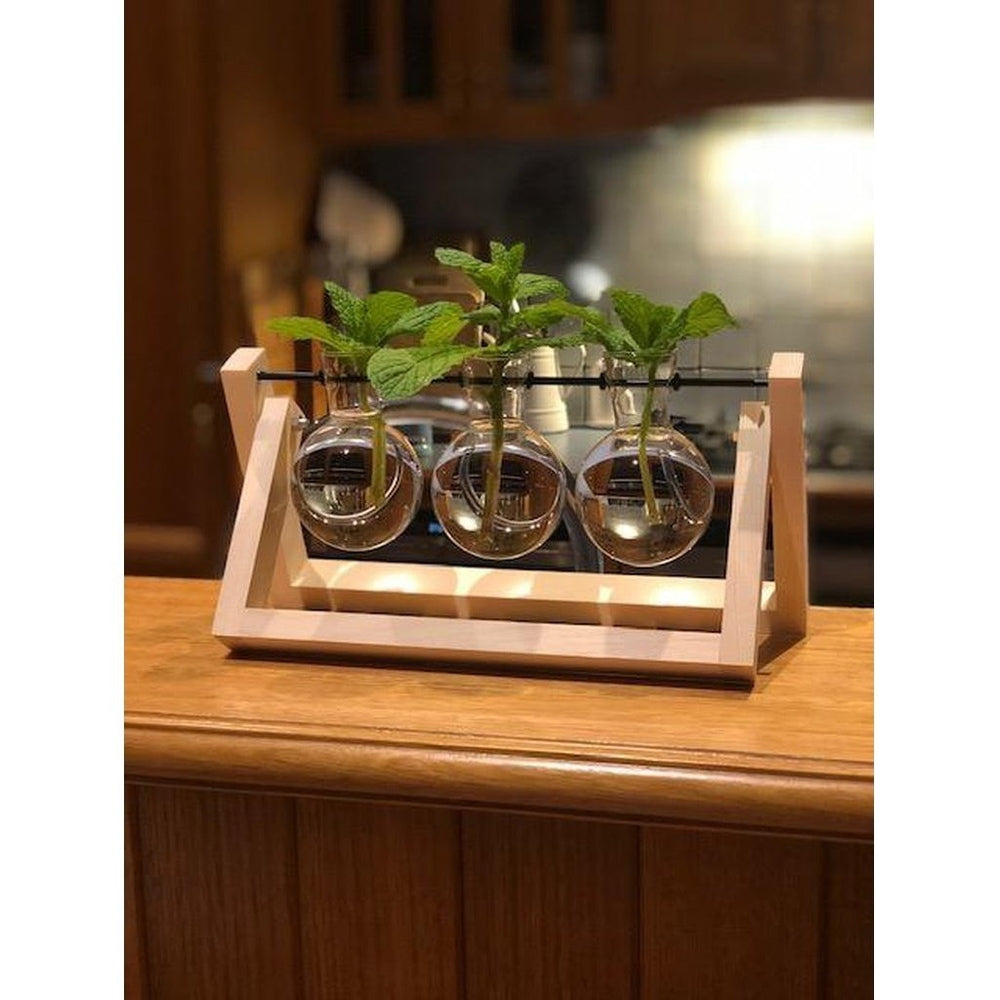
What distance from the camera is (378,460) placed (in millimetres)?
1212

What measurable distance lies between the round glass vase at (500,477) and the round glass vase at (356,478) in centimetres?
4

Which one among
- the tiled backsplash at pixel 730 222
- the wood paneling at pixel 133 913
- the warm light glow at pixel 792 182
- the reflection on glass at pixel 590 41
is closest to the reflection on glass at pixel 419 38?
the tiled backsplash at pixel 730 222

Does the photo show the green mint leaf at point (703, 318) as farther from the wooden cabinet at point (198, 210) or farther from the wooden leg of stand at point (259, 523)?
the wooden cabinet at point (198, 210)

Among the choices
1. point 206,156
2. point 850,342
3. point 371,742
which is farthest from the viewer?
point 206,156

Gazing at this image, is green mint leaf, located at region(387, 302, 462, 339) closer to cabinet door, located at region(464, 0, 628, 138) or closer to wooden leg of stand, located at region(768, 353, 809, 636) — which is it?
wooden leg of stand, located at region(768, 353, 809, 636)

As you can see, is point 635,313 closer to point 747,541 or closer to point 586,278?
point 747,541

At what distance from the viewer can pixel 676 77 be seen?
10.0ft

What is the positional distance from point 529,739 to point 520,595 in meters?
0.24

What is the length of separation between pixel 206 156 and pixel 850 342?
1452 mm

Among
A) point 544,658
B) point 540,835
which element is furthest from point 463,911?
point 544,658

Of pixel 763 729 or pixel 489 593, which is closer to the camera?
pixel 763 729

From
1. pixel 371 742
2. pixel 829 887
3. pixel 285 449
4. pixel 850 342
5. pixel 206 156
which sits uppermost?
pixel 206 156
